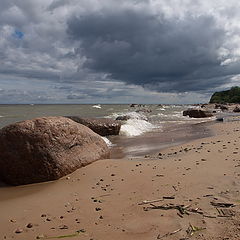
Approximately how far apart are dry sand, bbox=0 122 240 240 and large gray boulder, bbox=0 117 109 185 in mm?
268

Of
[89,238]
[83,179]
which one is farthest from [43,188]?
[89,238]

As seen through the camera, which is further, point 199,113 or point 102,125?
point 199,113

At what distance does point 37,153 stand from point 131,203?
9.20 feet

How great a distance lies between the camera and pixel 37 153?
6.27 m

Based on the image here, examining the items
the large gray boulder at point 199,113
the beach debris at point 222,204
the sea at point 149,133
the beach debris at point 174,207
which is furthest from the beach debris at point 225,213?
the large gray boulder at point 199,113

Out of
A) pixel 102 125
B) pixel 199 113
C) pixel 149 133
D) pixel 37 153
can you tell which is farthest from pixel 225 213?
pixel 199 113

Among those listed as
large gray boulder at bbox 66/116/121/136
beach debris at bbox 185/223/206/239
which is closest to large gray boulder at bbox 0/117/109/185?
beach debris at bbox 185/223/206/239

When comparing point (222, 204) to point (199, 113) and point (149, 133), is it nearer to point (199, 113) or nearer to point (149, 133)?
point (149, 133)

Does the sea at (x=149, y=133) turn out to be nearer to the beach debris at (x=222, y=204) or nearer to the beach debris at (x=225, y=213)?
the beach debris at (x=222, y=204)

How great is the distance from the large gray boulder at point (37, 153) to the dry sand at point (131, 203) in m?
0.27

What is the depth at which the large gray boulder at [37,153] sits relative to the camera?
6.18 m

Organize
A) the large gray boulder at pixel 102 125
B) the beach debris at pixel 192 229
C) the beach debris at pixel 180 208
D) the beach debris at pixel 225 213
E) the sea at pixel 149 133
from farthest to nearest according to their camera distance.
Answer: the large gray boulder at pixel 102 125
the sea at pixel 149 133
the beach debris at pixel 180 208
the beach debris at pixel 225 213
the beach debris at pixel 192 229

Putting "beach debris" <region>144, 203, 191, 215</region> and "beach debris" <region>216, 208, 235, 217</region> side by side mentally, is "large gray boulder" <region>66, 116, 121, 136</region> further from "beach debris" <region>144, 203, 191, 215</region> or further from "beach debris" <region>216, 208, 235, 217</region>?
"beach debris" <region>216, 208, 235, 217</region>

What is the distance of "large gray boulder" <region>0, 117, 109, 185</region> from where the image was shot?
618cm
